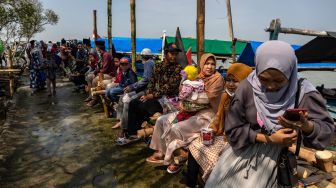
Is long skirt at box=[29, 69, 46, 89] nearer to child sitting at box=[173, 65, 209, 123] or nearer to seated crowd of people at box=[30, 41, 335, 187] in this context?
seated crowd of people at box=[30, 41, 335, 187]

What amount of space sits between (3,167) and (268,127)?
456 centimetres

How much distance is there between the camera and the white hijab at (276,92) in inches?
78.5

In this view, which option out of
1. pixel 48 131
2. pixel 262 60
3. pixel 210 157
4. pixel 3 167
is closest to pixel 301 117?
pixel 262 60

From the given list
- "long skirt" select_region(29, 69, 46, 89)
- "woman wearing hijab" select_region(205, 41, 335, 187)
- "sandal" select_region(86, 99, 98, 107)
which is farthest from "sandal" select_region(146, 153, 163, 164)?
"long skirt" select_region(29, 69, 46, 89)

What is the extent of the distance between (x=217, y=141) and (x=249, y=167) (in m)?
1.30

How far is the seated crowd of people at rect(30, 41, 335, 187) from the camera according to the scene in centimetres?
204

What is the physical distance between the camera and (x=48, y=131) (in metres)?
7.05

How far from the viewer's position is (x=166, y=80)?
5562 millimetres

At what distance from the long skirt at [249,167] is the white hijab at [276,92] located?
0.23 meters

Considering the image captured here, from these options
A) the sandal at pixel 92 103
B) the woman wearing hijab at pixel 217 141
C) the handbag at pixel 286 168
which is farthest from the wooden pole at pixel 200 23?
the sandal at pixel 92 103

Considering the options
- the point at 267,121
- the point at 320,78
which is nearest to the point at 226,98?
the point at 267,121

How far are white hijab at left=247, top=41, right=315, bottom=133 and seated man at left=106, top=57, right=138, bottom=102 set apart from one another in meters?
4.89

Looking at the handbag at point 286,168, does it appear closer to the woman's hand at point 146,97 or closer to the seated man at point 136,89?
the woman's hand at point 146,97

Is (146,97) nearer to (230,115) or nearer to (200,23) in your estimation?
(200,23)
